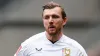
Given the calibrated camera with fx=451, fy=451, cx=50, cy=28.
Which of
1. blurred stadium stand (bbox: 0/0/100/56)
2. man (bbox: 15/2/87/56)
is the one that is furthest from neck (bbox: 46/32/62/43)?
blurred stadium stand (bbox: 0/0/100/56)

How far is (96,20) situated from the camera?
8.77 metres

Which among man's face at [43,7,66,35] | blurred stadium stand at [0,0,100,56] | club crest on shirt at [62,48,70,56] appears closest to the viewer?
man's face at [43,7,66,35]

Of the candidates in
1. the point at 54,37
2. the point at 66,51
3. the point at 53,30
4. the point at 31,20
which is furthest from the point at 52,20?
the point at 31,20

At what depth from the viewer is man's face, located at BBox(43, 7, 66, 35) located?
4.13m

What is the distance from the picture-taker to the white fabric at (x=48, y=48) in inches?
167

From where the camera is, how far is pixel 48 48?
4.27 metres

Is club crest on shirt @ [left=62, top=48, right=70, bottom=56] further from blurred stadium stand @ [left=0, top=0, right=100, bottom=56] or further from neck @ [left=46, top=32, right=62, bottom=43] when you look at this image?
blurred stadium stand @ [left=0, top=0, right=100, bottom=56]

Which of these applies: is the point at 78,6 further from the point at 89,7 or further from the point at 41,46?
the point at 41,46

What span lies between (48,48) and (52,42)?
80 millimetres

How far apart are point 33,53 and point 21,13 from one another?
4.91 meters

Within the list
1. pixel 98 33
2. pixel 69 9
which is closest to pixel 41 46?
pixel 98 33

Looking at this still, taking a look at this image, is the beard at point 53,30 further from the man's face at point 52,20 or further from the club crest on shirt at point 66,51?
the club crest on shirt at point 66,51

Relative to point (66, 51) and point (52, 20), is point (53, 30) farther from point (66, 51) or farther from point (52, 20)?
point (66, 51)

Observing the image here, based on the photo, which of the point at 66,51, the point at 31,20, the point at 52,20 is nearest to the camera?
the point at 52,20
